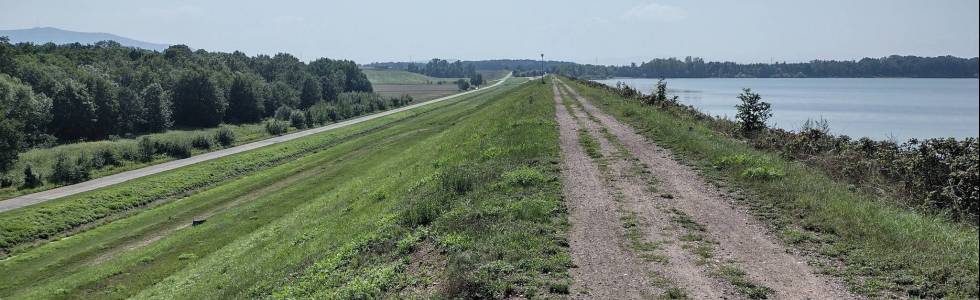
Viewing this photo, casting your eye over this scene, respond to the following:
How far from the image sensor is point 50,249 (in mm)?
36625

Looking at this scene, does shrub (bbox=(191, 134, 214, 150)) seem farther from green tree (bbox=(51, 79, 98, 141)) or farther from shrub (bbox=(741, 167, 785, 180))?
shrub (bbox=(741, 167, 785, 180))

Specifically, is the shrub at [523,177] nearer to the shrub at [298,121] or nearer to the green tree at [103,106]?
the green tree at [103,106]

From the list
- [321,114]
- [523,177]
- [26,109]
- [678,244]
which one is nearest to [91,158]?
[26,109]

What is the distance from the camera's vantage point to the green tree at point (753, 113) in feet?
102

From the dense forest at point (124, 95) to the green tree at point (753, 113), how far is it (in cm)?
6866

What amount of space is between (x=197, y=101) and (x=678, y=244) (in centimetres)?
12229

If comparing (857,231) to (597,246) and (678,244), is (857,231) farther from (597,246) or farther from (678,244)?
(597,246)

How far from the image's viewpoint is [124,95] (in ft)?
320

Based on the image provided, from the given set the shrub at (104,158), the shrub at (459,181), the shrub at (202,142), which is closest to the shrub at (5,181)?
the shrub at (104,158)

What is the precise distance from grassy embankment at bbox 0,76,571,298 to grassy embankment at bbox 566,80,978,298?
17.2 ft

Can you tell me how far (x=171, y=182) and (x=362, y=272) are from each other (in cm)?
5021

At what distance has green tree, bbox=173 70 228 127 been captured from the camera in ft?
381

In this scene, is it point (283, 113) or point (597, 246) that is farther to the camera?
point (283, 113)

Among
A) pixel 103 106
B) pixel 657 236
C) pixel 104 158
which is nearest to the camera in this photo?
pixel 657 236
